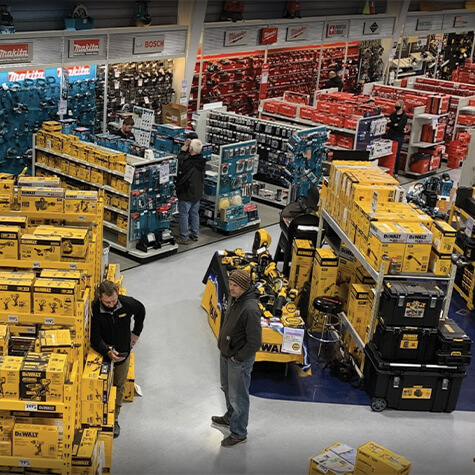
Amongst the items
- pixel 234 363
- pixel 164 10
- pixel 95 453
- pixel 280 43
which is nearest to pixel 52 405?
pixel 95 453

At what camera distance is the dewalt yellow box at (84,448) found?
526 centimetres

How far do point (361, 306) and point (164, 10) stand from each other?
8.79 meters

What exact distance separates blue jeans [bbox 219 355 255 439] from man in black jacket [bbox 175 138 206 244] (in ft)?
15.0

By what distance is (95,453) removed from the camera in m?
5.50

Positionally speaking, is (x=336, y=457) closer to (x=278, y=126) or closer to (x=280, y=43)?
(x=278, y=126)

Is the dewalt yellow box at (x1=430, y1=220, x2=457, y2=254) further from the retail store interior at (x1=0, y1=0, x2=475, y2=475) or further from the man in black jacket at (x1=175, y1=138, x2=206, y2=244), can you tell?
the man in black jacket at (x1=175, y1=138, x2=206, y2=244)

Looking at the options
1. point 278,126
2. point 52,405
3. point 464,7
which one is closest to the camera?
point 52,405

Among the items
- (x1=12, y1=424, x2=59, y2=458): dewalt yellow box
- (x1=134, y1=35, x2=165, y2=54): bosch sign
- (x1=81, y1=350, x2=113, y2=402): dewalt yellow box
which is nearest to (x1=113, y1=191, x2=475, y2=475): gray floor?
(x1=81, y1=350, x2=113, y2=402): dewalt yellow box

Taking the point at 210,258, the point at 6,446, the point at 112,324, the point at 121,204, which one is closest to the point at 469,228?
the point at 210,258

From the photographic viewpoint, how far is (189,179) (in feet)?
35.9

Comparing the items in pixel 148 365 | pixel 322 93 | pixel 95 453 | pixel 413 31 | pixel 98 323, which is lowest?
pixel 148 365

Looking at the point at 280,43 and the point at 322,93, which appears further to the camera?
the point at 280,43

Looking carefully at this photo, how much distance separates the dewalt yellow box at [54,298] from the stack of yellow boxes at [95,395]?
1.74ft

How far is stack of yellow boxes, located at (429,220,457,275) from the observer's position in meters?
7.43
